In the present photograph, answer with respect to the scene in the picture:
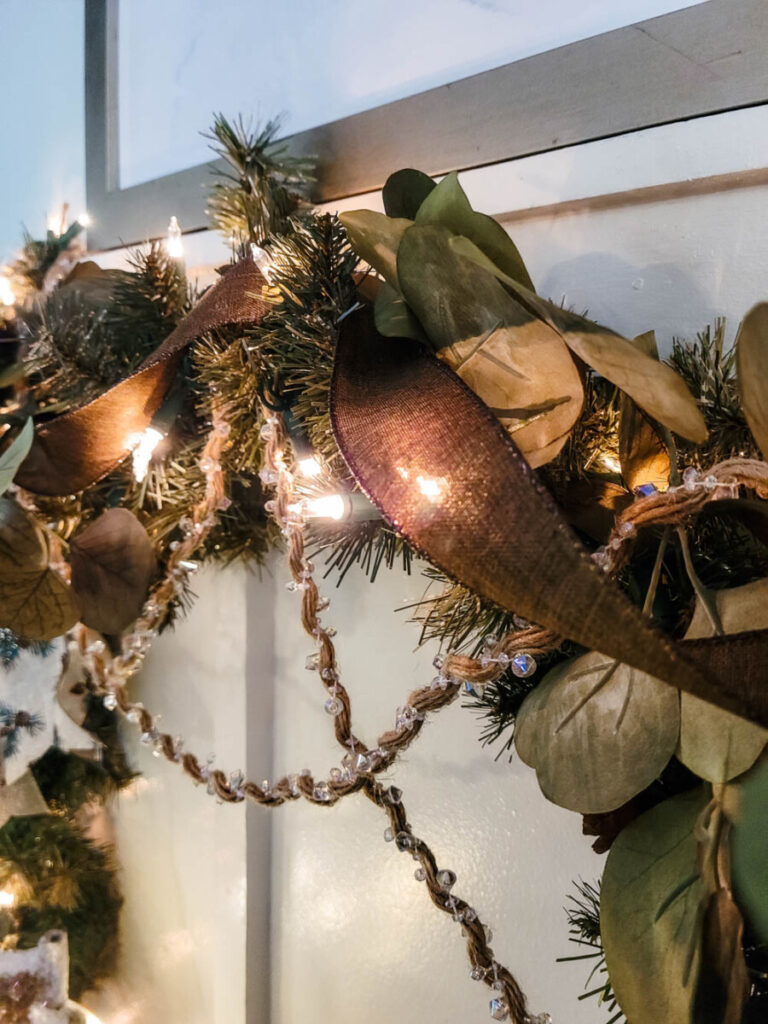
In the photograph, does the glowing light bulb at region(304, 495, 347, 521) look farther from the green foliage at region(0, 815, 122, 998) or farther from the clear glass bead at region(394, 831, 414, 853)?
the green foliage at region(0, 815, 122, 998)

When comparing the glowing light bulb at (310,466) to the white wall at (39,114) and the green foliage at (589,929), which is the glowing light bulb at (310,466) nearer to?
the green foliage at (589,929)

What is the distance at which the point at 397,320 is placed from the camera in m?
0.30

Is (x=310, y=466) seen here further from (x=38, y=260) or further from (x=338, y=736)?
(x=38, y=260)

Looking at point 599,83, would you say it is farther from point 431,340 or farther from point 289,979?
point 289,979

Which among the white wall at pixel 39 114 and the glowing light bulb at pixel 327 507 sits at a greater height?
the white wall at pixel 39 114

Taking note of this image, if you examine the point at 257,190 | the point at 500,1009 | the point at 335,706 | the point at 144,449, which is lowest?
the point at 500,1009

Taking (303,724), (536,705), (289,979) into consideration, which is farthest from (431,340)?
(289,979)

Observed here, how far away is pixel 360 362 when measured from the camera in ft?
1.03

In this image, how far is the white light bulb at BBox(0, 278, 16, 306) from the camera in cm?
54

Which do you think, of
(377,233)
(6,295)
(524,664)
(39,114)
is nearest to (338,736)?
(524,664)

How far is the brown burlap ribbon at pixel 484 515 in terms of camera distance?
206 millimetres

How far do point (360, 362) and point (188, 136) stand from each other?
0.35 meters

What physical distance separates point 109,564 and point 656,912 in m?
0.33

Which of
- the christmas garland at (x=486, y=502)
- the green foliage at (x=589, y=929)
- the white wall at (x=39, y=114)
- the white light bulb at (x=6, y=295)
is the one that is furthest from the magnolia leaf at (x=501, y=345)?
the white wall at (x=39, y=114)
